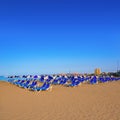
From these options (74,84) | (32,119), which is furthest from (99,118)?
(74,84)

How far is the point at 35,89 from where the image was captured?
15539mm

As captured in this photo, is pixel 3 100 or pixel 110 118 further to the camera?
pixel 3 100

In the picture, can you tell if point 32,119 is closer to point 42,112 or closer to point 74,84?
point 42,112

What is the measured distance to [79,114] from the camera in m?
7.84

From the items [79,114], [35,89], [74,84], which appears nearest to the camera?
[79,114]

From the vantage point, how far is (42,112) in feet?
27.1

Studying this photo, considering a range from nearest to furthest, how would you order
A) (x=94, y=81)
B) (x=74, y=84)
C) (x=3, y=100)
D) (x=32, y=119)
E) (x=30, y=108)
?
(x=32, y=119)
(x=30, y=108)
(x=3, y=100)
(x=74, y=84)
(x=94, y=81)

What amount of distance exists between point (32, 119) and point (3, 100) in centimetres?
438

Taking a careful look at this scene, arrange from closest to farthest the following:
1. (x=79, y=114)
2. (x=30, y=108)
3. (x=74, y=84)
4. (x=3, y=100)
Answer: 1. (x=79, y=114)
2. (x=30, y=108)
3. (x=3, y=100)
4. (x=74, y=84)

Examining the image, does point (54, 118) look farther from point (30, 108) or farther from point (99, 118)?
point (30, 108)

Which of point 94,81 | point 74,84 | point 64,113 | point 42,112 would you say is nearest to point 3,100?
point 42,112

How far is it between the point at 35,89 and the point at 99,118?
8.87 metres

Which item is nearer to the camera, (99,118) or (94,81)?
(99,118)

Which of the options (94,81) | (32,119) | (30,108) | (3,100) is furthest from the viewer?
(94,81)
